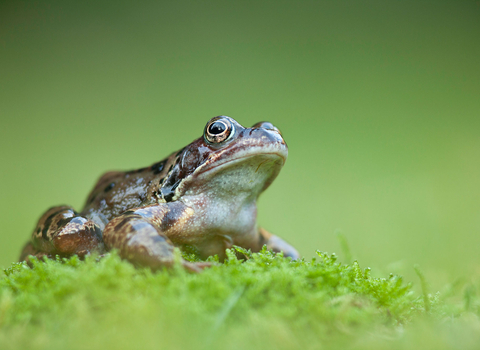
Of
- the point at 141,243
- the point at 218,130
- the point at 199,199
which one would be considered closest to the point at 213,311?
the point at 141,243

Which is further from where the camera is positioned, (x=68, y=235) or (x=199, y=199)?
(x=199, y=199)

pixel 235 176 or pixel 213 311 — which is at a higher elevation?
pixel 235 176

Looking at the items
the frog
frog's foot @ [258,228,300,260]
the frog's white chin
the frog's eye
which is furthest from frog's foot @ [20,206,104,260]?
frog's foot @ [258,228,300,260]

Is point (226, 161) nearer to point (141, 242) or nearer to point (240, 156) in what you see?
point (240, 156)

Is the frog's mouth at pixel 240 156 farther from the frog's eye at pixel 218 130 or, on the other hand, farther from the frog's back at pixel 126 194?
the frog's back at pixel 126 194

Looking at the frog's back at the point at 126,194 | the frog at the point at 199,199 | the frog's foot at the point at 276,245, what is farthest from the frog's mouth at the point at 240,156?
the frog's foot at the point at 276,245

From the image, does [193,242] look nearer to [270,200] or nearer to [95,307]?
[95,307]
